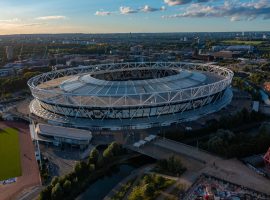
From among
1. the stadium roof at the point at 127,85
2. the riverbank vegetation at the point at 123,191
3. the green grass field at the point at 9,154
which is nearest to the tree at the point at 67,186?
the riverbank vegetation at the point at 123,191

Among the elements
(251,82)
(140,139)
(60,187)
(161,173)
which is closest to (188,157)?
(161,173)

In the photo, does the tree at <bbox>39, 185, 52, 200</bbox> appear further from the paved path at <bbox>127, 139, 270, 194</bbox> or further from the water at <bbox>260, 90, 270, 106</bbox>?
the water at <bbox>260, 90, 270, 106</bbox>

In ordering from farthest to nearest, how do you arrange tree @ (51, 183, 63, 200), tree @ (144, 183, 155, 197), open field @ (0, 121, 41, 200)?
open field @ (0, 121, 41, 200) < tree @ (51, 183, 63, 200) < tree @ (144, 183, 155, 197)

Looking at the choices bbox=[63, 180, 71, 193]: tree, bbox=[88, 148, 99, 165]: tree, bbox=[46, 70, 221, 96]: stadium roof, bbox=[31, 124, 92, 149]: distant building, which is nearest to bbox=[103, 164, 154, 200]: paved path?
bbox=[63, 180, 71, 193]: tree

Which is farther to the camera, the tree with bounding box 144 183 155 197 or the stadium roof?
the stadium roof

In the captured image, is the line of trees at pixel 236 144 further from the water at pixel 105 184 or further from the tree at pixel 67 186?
the tree at pixel 67 186

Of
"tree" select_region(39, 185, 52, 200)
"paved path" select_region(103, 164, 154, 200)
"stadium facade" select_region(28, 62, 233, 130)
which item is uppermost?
"stadium facade" select_region(28, 62, 233, 130)

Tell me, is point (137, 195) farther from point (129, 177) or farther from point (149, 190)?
point (129, 177)
